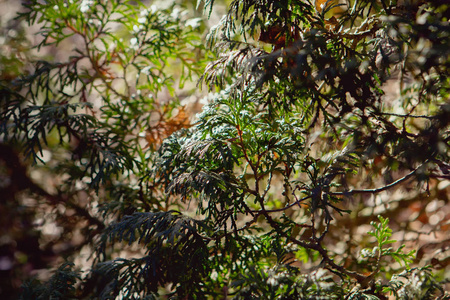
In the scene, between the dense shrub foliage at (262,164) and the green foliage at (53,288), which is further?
the green foliage at (53,288)

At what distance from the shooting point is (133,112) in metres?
1.41

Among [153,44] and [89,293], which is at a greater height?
[153,44]

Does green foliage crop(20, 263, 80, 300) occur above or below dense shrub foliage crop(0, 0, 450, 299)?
below

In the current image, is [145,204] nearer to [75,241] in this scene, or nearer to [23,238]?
[75,241]

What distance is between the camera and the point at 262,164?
0.96 metres

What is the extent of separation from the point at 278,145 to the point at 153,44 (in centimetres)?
73

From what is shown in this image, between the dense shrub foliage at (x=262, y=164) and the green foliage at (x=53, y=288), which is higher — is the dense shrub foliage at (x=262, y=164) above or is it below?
above

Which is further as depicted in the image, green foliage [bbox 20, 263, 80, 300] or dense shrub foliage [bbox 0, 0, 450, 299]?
green foliage [bbox 20, 263, 80, 300]

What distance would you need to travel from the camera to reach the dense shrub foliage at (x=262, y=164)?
0.73 metres

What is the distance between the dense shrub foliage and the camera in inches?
28.6

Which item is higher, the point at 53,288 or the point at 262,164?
the point at 262,164

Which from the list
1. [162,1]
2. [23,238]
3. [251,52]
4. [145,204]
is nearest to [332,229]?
[145,204]

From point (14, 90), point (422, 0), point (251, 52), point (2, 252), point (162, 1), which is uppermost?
point (162, 1)

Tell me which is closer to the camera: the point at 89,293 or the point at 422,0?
the point at 422,0
